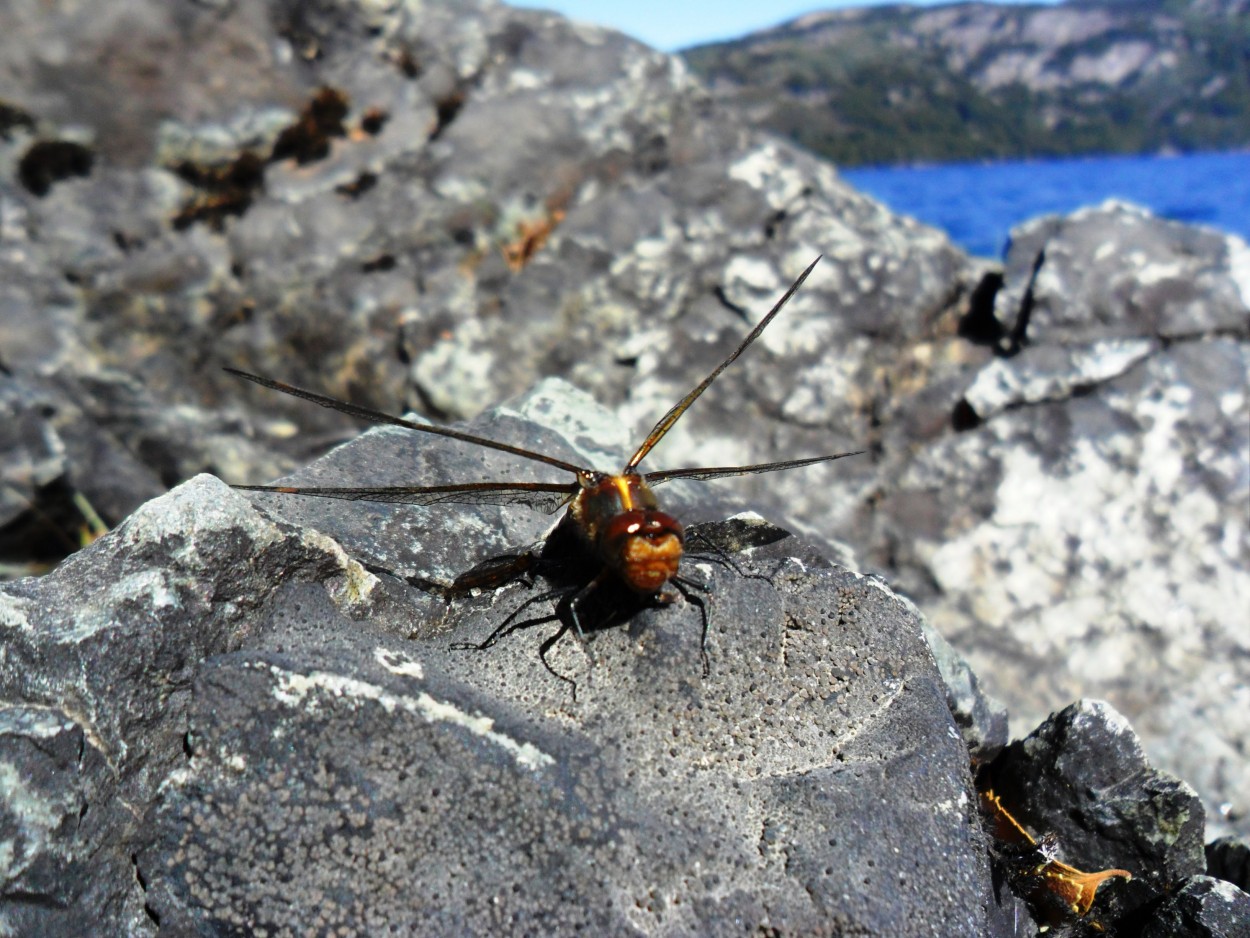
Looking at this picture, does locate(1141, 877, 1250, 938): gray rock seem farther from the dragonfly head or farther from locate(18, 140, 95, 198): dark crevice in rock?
locate(18, 140, 95, 198): dark crevice in rock

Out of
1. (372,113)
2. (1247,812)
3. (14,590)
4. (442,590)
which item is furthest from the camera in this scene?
(372,113)

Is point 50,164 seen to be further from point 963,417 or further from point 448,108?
point 963,417

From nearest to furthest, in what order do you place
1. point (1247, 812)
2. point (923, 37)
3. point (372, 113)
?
point (1247, 812)
point (372, 113)
point (923, 37)

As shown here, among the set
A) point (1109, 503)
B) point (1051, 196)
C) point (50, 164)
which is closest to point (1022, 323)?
point (1109, 503)

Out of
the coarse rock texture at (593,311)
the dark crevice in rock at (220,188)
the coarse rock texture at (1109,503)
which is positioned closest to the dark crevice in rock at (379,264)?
the coarse rock texture at (593,311)

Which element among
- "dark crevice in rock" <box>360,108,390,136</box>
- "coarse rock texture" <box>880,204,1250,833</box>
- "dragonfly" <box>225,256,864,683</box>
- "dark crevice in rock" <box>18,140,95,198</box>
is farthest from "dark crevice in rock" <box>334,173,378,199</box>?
"dragonfly" <box>225,256,864,683</box>

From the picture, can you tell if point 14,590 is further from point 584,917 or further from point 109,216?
point 109,216

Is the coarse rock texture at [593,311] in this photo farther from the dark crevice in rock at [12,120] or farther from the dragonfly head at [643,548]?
the dragonfly head at [643,548]

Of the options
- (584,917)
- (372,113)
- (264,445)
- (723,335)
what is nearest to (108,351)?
(264,445)
